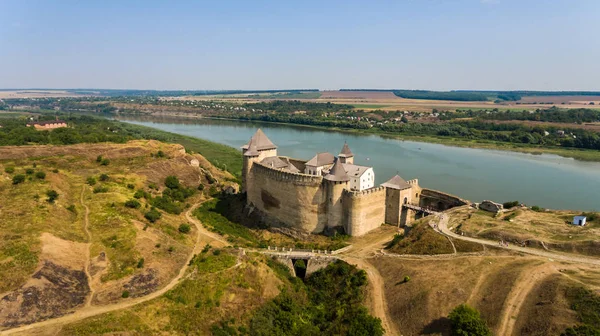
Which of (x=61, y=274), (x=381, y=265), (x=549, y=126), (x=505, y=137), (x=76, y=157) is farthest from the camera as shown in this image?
(x=549, y=126)

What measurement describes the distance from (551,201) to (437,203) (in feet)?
49.9

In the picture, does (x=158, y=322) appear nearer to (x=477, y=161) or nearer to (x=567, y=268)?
(x=567, y=268)

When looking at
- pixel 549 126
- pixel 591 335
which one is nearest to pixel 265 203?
pixel 591 335

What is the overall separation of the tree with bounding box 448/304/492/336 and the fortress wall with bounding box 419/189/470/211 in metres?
14.1

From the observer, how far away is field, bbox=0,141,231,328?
16516 millimetres

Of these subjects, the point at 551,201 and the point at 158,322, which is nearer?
the point at 158,322

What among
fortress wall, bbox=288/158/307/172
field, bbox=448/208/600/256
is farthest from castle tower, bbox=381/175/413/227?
fortress wall, bbox=288/158/307/172

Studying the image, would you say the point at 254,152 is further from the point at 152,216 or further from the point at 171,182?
the point at 152,216

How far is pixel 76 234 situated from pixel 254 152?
14670mm

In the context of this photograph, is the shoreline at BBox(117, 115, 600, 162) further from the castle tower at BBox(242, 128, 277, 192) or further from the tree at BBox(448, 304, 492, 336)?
the tree at BBox(448, 304, 492, 336)

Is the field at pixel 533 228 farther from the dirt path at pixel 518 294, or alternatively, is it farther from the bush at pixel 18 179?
the bush at pixel 18 179

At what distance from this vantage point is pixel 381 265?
22359 mm

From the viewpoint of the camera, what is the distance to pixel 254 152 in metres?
32.7

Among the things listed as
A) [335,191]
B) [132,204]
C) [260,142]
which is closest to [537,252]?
[335,191]
